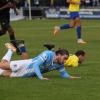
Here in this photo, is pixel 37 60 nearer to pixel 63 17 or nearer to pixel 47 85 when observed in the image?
pixel 47 85

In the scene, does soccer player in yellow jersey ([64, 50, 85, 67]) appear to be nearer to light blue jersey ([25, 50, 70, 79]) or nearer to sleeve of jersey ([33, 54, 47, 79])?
light blue jersey ([25, 50, 70, 79])

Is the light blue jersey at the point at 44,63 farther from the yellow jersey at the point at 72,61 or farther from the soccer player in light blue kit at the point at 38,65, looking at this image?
the yellow jersey at the point at 72,61

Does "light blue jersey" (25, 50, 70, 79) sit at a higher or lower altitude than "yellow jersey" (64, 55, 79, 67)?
higher

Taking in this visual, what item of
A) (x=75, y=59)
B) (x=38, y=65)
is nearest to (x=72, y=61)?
(x=75, y=59)

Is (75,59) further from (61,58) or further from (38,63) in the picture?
(38,63)

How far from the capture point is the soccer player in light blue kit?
11.4 meters

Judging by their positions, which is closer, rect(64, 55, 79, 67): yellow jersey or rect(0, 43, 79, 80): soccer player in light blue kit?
rect(0, 43, 79, 80): soccer player in light blue kit

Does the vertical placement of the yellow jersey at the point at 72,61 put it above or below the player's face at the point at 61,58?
below

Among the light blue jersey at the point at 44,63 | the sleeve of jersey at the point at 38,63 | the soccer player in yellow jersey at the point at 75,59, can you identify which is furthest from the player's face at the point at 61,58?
the soccer player in yellow jersey at the point at 75,59

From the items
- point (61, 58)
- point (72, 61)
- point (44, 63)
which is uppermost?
point (61, 58)

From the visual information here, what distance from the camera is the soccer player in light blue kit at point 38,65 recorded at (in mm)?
11414

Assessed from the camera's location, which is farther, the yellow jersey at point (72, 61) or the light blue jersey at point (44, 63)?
the yellow jersey at point (72, 61)

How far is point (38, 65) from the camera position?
11.4 meters

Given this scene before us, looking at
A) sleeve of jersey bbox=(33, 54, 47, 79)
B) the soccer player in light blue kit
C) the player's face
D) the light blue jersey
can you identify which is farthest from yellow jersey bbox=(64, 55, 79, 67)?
sleeve of jersey bbox=(33, 54, 47, 79)
